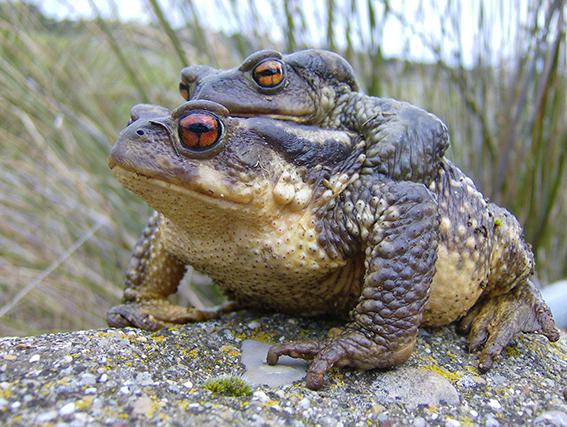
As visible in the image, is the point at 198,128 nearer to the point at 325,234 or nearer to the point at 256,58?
the point at 256,58

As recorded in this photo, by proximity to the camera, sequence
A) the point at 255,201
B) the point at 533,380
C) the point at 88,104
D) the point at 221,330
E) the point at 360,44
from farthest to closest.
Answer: the point at 88,104 → the point at 360,44 → the point at 221,330 → the point at 533,380 → the point at 255,201

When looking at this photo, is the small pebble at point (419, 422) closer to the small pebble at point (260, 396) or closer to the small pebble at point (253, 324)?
the small pebble at point (260, 396)

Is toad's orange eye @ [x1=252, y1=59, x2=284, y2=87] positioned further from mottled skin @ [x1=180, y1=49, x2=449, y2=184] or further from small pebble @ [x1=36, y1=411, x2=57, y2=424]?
small pebble @ [x1=36, y1=411, x2=57, y2=424]

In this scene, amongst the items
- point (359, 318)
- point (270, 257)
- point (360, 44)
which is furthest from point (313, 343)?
point (360, 44)

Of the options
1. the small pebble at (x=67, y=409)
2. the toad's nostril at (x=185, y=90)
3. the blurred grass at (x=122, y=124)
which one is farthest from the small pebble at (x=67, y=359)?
the blurred grass at (x=122, y=124)

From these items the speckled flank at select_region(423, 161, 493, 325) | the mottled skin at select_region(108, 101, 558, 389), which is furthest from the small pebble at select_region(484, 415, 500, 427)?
the speckled flank at select_region(423, 161, 493, 325)

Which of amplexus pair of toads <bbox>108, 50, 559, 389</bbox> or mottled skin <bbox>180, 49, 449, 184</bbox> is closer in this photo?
amplexus pair of toads <bbox>108, 50, 559, 389</bbox>

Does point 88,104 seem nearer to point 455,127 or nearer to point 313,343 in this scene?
point 455,127
